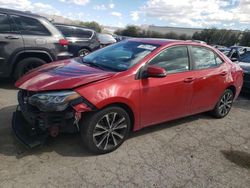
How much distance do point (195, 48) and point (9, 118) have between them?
3498mm

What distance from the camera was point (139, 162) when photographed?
12.2 feet

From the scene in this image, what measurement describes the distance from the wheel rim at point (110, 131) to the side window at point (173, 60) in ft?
3.38

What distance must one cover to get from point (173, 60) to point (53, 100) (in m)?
2.15

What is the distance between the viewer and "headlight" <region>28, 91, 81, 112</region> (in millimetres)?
3348

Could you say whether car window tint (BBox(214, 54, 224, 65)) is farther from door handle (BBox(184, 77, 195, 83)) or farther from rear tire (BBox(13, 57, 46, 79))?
rear tire (BBox(13, 57, 46, 79))

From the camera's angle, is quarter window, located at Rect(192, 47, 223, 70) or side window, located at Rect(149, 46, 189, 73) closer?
side window, located at Rect(149, 46, 189, 73)

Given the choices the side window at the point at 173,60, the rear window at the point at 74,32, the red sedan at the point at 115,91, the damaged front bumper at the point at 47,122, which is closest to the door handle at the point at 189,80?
the red sedan at the point at 115,91

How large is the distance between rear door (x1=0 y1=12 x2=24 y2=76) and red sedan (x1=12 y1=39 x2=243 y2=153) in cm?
233

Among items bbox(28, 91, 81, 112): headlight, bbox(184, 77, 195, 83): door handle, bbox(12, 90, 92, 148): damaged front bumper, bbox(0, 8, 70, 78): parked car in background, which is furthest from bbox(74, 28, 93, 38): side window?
bbox(28, 91, 81, 112): headlight

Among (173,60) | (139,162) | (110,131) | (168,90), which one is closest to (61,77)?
(110,131)

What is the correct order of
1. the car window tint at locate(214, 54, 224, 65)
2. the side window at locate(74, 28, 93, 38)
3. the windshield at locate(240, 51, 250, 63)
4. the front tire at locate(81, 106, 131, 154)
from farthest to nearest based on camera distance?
the side window at locate(74, 28, 93, 38)
the windshield at locate(240, 51, 250, 63)
the car window tint at locate(214, 54, 224, 65)
the front tire at locate(81, 106, 131, 154)

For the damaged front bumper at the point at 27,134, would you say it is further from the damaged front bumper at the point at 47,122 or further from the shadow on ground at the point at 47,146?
the shadow on ground at the point at 47,146

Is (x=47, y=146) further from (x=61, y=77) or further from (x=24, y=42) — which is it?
(x=24, y=42)

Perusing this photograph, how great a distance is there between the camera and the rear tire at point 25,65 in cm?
645
